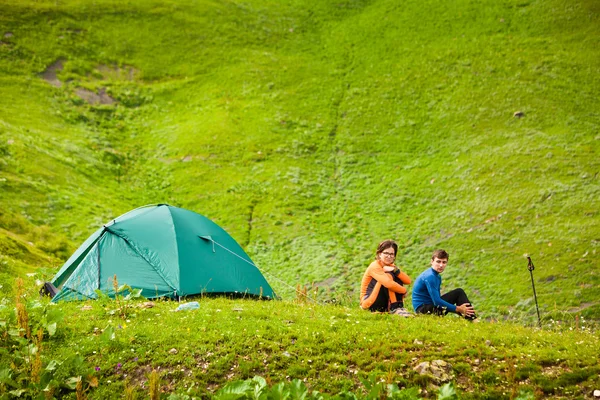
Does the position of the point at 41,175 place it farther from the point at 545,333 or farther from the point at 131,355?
the point at 545,333

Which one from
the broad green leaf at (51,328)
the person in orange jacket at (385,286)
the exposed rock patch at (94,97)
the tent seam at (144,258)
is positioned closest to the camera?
the broad green leaf at (51,328)

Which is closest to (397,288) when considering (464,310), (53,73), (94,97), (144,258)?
(464,310)

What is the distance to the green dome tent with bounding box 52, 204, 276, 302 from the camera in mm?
15895

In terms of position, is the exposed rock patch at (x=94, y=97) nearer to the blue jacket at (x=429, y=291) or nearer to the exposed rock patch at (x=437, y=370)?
the blue jacket at (x=429, y=291)

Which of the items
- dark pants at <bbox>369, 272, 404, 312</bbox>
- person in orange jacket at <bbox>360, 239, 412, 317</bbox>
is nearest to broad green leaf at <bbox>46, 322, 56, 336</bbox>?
person in orange jacket at <bbox>360, 239, 412, 317</bbox>

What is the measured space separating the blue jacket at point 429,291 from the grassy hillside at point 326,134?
30.4 feet

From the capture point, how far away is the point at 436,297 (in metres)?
13.5

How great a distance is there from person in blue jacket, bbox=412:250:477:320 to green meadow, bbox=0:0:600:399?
67 cm

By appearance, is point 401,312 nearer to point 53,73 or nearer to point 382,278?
point 382,278

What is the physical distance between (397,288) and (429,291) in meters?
0.76

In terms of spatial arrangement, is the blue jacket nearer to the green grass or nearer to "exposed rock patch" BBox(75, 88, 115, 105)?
the green grass

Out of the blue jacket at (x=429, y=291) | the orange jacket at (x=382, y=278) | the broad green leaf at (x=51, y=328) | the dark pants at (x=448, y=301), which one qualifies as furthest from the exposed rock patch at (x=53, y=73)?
the dark pants at (x=448, y=301)

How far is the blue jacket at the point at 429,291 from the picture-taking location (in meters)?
13.5

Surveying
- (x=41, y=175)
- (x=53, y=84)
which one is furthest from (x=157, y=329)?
(x=53, y=84)
